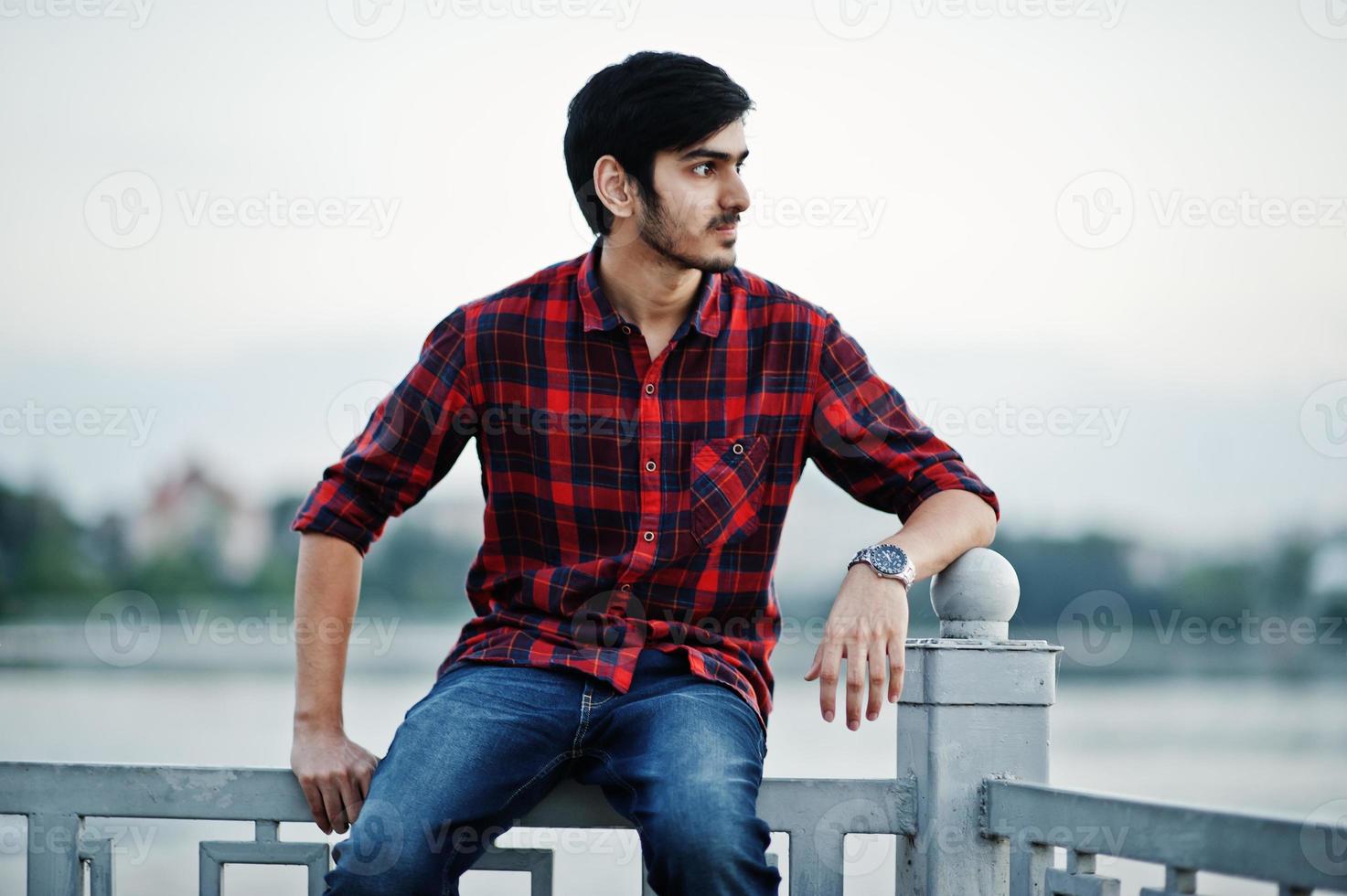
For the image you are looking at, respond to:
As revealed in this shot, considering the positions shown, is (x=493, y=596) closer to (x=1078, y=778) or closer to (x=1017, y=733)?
(x=1017, y=733)

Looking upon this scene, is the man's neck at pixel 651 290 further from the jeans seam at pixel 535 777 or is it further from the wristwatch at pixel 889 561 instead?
the jeans seam at pixel 535 777

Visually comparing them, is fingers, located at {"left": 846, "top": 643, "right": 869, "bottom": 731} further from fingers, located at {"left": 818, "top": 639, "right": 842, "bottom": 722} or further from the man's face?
the man's face

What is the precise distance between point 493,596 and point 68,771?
666 mm

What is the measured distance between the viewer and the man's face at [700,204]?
2.01 meters

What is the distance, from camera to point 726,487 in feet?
6.37

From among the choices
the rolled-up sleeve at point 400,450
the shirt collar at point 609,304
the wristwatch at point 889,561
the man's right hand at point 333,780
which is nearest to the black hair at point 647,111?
the shirt collar at point 609,304

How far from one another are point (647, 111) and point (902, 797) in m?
1.13

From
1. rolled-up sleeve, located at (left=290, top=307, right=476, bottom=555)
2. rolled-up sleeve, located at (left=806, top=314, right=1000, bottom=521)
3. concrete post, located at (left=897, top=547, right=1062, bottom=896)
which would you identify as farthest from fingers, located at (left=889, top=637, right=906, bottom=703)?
rolled-up sleeve, located at (left=290, top=307, right=476, bottom=555)

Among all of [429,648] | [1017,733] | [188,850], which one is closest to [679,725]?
[1017,733]

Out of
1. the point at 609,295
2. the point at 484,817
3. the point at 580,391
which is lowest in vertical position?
the point at 484,817

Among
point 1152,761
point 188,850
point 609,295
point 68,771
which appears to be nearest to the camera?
point 68,771

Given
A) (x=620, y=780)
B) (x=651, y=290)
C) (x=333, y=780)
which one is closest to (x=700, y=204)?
(x=651, y=290)

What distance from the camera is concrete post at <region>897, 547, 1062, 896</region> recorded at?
191cm

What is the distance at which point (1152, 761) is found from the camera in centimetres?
1460
